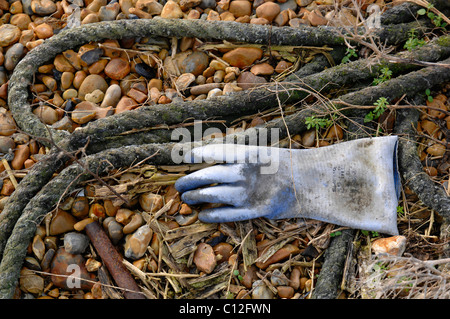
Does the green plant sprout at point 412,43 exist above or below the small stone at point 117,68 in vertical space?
above

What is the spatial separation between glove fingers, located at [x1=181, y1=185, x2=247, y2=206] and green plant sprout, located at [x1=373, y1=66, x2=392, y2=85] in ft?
3.46

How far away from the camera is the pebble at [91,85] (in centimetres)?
262

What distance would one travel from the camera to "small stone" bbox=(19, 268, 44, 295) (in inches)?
84.8

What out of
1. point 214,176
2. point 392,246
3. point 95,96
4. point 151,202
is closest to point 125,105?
point 95,96

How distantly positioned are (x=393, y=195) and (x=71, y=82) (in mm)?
2078

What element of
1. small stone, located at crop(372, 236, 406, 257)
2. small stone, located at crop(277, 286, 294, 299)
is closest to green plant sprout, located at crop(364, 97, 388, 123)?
small stone, located at crop(372, 236, 406, 257)

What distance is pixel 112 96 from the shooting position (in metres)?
2.58

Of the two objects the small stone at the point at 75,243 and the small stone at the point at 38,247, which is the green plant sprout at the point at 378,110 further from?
the small stone at the point at 38,247

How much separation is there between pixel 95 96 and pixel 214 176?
985 millimetres

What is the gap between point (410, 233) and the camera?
2.18m

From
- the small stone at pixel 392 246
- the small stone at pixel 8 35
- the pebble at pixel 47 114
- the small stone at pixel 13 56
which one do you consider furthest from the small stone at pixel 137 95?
the small stone at pixel 392 246

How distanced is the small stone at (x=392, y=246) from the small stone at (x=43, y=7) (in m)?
2.59

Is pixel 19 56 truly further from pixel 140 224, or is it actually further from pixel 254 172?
pixel 254 172

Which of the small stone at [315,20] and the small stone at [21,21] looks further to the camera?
the small stone at [21,21]
